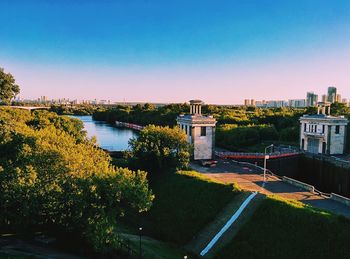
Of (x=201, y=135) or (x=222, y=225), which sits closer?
(x=222, y=225)

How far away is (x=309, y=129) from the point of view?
6556cm

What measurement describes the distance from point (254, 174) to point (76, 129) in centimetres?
3883

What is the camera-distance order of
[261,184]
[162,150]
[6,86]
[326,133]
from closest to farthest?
[261,184], [162,150], [326,133], [6,86]

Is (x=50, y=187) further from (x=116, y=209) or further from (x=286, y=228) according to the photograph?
(x=286, y=228)

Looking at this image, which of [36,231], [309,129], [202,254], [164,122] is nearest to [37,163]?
[36,231]

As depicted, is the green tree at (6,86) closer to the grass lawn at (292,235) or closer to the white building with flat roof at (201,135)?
the white building with flat roof at (201,135)

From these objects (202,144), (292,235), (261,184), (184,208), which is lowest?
(184,208)

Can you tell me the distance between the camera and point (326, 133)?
6150 centimetres

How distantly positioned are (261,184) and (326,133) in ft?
87.3

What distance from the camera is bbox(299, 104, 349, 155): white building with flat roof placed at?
61406 millimetres

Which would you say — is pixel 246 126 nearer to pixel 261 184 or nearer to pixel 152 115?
pixel 261 184

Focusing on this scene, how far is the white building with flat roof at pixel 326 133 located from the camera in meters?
61.4

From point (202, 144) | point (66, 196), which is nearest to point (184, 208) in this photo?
point (66, 196)

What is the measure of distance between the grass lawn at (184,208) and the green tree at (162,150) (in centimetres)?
424
